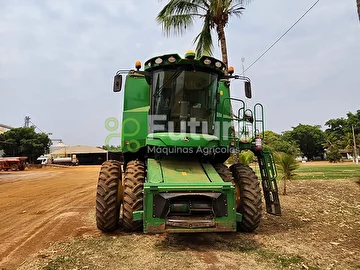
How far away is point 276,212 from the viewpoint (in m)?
6.89

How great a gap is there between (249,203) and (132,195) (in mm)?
2148

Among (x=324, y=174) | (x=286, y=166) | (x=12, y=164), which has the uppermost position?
(x=12, y=164)

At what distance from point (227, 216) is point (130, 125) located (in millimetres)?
3026

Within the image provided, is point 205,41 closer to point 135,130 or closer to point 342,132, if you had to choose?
point 135,130

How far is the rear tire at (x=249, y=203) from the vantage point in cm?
587

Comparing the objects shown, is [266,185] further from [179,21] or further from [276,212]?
[179,21]

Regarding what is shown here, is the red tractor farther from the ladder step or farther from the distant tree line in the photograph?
the distant tree line

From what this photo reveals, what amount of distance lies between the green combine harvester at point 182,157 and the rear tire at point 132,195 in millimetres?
17

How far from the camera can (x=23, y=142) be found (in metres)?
43.8

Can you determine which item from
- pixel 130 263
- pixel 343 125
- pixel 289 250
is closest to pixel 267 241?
pixel 289 250

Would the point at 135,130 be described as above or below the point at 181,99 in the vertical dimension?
below

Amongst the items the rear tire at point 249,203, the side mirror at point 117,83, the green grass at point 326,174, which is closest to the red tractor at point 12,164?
the green grass at point 326,174

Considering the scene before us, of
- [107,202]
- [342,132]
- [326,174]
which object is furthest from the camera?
[342,132]

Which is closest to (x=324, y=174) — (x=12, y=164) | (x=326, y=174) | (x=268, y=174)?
(x=326, y=174)
